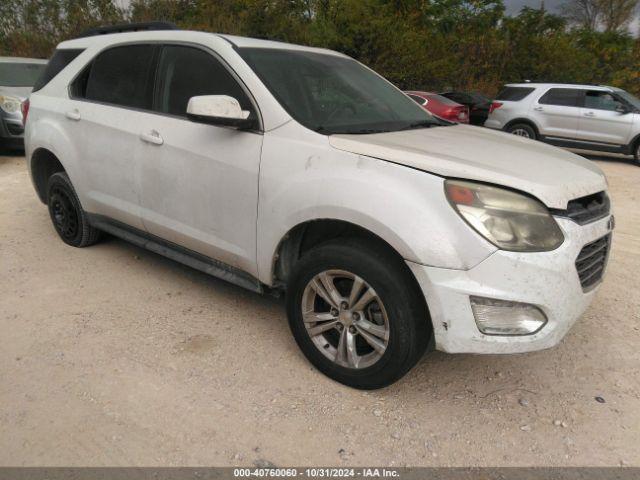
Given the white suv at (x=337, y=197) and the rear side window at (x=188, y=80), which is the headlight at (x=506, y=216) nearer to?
the white suv at (x=337, y=197)

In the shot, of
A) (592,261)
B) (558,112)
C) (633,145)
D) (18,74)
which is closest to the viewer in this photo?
(592,261)

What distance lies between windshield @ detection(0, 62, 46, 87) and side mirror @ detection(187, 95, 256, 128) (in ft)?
27.1

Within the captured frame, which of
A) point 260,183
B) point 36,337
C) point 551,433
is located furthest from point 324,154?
point 36,337

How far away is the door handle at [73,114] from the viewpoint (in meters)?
3.88

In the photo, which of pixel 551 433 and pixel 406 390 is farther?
pixel 406 390

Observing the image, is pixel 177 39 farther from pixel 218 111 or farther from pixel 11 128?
pixel 11 128

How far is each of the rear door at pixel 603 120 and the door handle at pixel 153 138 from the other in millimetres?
10208

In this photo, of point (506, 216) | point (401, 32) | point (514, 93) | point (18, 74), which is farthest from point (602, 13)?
point (506, 216)

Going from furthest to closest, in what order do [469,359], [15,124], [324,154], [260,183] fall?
[15,124], [469,359], [260,183], [324,154]

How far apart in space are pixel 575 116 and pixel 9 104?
1080cm

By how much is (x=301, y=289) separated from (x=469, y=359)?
3.59 ft

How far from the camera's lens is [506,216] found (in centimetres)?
220

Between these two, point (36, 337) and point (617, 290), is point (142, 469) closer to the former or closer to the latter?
point (36, 337)

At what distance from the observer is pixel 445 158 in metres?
2.37
